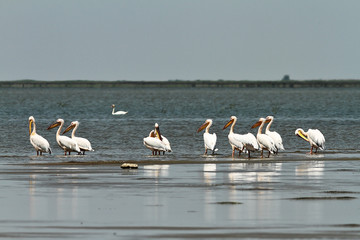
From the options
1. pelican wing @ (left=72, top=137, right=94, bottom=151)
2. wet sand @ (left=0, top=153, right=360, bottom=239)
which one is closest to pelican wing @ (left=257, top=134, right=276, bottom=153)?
wet sand @ (left=0, top=153, right=360, bottom=239)

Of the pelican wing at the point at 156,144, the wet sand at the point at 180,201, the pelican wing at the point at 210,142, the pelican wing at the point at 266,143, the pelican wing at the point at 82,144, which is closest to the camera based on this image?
the wet sand at the point at 180,201

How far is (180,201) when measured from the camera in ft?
48.1

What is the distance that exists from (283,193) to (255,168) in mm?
5767

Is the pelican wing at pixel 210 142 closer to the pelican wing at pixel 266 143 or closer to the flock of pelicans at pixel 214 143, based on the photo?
the flock of pelicans at pixel 214 143

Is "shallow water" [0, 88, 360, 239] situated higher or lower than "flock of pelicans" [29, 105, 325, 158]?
lower

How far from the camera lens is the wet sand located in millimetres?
11797

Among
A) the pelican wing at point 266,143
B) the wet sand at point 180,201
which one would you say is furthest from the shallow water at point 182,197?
the pelican wing at point 266,143

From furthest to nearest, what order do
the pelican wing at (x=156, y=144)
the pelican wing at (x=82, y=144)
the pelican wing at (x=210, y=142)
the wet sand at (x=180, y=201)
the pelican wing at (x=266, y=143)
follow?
the pelican wing at (x=82, y=144) → the pelican wing at (x=156, y=144) → the pelican wing at (x=210, y=142) → the pelican wing at (x=266, y=143) → the wet sand at (x=180, y=201)

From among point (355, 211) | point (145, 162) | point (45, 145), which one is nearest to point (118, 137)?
point (45, 145)

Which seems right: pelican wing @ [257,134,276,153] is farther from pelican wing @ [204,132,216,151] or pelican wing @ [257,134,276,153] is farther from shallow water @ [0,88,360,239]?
pelican wing @ [204,132,216,151]

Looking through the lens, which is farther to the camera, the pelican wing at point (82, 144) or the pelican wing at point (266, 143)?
the pelican wing at point (82, 144)

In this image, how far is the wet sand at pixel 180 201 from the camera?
11797 mm

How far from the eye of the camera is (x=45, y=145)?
27188 mm

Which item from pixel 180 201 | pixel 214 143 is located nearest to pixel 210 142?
pixel 214 143
